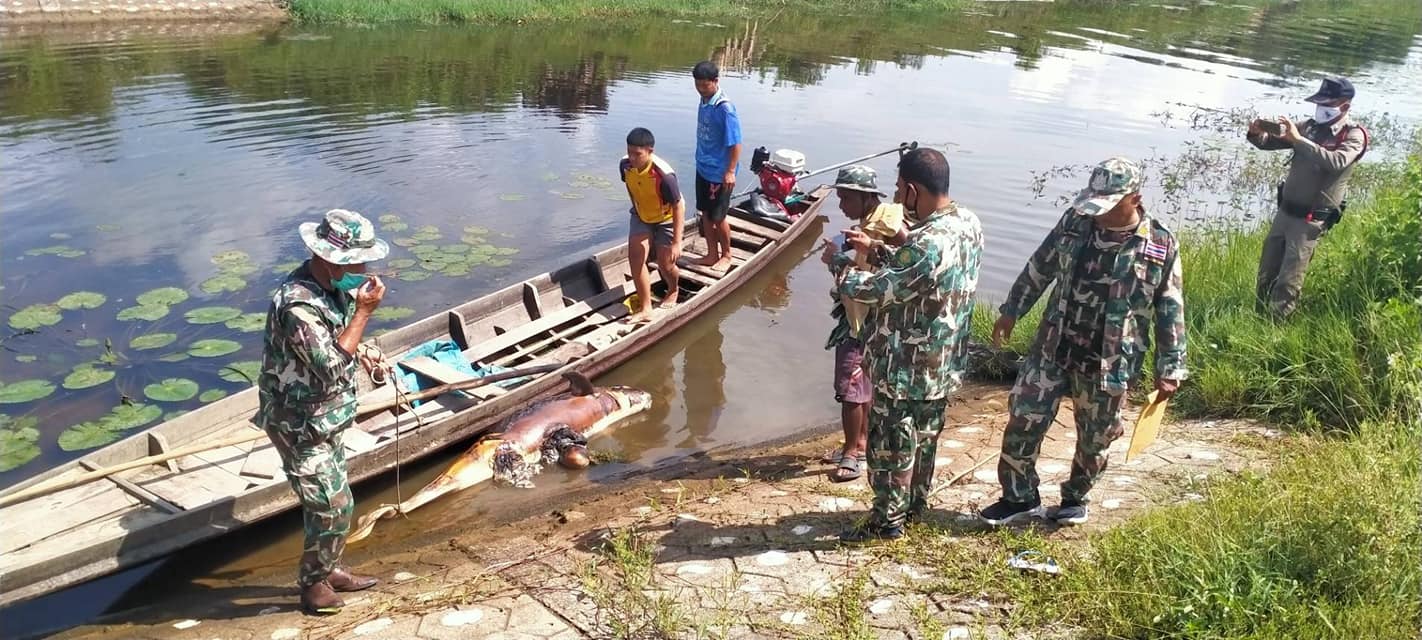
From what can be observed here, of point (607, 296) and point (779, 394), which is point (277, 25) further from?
point (779, 394)

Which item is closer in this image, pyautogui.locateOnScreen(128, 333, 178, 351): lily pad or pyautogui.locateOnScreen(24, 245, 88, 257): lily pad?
pyautogui.locateOnScreen(128, 333, 178, 351): lily pad

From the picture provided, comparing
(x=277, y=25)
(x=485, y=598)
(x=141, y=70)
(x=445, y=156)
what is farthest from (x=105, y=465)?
(x=277, y=25)

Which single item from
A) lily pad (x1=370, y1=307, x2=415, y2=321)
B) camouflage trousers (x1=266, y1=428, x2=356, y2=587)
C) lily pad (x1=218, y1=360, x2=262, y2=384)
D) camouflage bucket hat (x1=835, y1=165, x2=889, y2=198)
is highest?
camouflage bucket hat (x1=835, y1=165, x2=889, y2=198)

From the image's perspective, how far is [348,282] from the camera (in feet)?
13.0

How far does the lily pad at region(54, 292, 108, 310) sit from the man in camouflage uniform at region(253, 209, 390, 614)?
5587mm

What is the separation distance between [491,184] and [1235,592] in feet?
37.1

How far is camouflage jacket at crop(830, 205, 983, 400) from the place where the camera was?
3885 millimetres

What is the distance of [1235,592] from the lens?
334 centimetres

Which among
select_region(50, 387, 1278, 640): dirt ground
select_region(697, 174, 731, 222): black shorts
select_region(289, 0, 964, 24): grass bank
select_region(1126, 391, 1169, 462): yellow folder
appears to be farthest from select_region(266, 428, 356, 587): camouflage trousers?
select_region(289, 0, 964, 24): grass bank

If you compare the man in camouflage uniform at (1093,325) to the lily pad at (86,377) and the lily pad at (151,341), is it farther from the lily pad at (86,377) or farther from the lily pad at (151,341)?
the lily pad at (151,341)

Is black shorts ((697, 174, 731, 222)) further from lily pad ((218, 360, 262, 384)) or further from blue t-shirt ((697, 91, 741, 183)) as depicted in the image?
lily pad ((218, 360, 262, 384))

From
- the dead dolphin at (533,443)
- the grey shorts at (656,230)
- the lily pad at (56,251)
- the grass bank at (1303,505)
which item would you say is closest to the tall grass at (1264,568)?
the grass bank at (1303,505)

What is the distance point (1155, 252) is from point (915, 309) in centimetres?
103

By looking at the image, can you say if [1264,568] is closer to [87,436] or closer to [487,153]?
[87,436]
